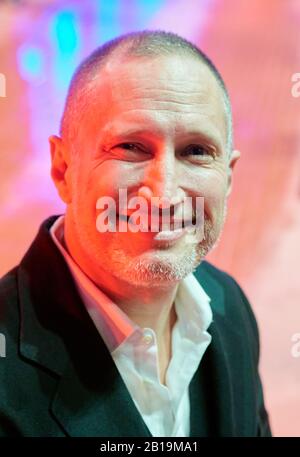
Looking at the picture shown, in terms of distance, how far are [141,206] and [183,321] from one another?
13.2 inches

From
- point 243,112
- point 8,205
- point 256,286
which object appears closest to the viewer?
point 8,205

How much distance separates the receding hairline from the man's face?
1 centimetres

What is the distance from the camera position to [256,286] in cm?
159

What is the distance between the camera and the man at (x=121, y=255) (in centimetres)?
80

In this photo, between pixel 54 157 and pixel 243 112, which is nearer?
pixel 54 157

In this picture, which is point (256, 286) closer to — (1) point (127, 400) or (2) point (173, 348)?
(2) point (173, 348)

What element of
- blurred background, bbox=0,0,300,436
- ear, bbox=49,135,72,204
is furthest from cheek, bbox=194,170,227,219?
blurred background, bbox=0,0,300,436

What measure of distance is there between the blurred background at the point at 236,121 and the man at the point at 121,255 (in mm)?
369

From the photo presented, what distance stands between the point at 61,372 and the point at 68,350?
1.5 inches

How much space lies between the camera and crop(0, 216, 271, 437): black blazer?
81 centimetres

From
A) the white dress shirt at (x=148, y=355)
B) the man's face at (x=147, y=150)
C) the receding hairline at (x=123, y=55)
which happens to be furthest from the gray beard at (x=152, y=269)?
the receding hairline at (x=123, y=55)

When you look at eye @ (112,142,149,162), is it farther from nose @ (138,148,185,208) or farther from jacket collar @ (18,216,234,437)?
jacket collar @ (18,216,234,437)
